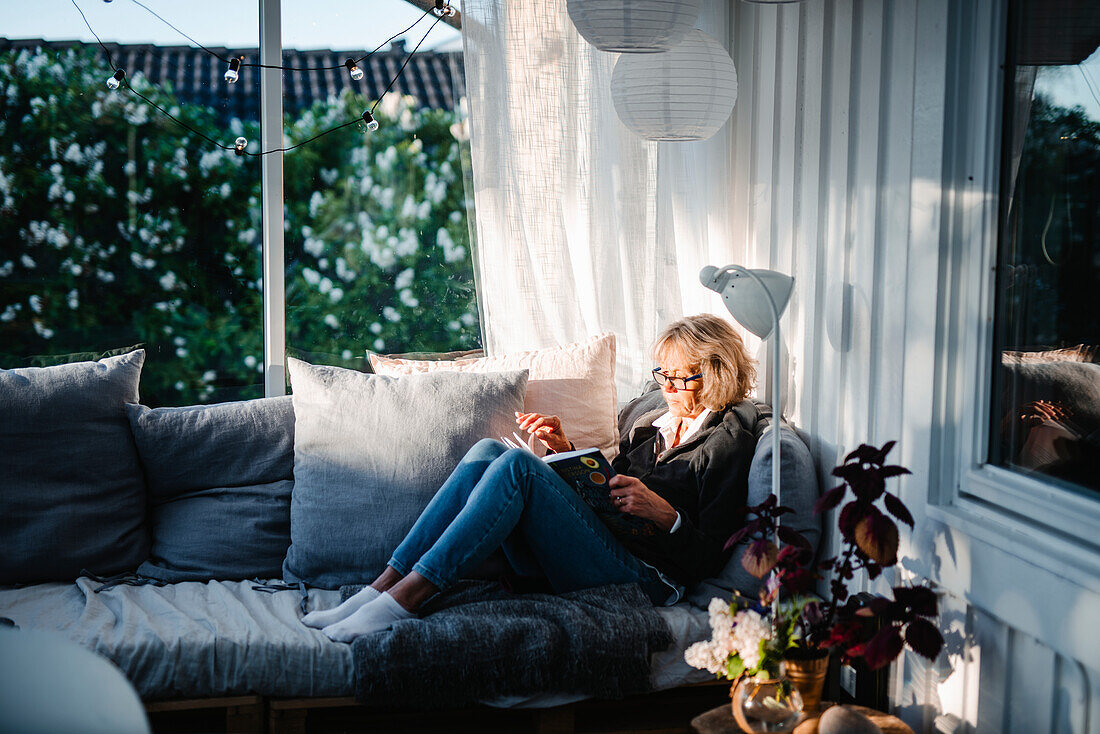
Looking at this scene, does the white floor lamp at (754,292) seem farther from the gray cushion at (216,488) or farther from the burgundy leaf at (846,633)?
the gray cushion at (216,488)

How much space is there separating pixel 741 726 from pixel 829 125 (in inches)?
57.7

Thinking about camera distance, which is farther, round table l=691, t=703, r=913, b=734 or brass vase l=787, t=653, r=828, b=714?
brass vase l=787, t=653, r=828, b=714

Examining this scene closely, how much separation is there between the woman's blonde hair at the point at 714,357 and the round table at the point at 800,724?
87 centimetres

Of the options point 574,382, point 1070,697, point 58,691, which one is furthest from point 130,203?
point 1070,697

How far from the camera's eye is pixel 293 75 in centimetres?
294

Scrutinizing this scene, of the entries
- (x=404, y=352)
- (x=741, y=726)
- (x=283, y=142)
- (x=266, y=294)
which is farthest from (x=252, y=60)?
(x=741, y=726)

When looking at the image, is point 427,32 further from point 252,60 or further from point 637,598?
point 637,598

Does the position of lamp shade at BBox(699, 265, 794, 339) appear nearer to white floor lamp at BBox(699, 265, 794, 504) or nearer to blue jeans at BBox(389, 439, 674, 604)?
white floor lamp at BBox(699, 265, 794, 504)

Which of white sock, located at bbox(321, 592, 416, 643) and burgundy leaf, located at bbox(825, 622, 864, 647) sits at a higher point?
burgundy leaf, located at bbox(825, 622, 864, 647)

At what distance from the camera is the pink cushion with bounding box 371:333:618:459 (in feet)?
8.85

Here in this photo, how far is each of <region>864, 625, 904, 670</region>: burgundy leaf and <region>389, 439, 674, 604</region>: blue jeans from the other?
0.63 metres

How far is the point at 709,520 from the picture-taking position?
2254mm

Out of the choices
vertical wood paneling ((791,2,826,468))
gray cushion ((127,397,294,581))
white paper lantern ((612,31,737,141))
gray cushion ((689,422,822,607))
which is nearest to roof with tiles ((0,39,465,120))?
white paper lantern ((612,31,737,141))

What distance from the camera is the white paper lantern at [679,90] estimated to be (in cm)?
250
